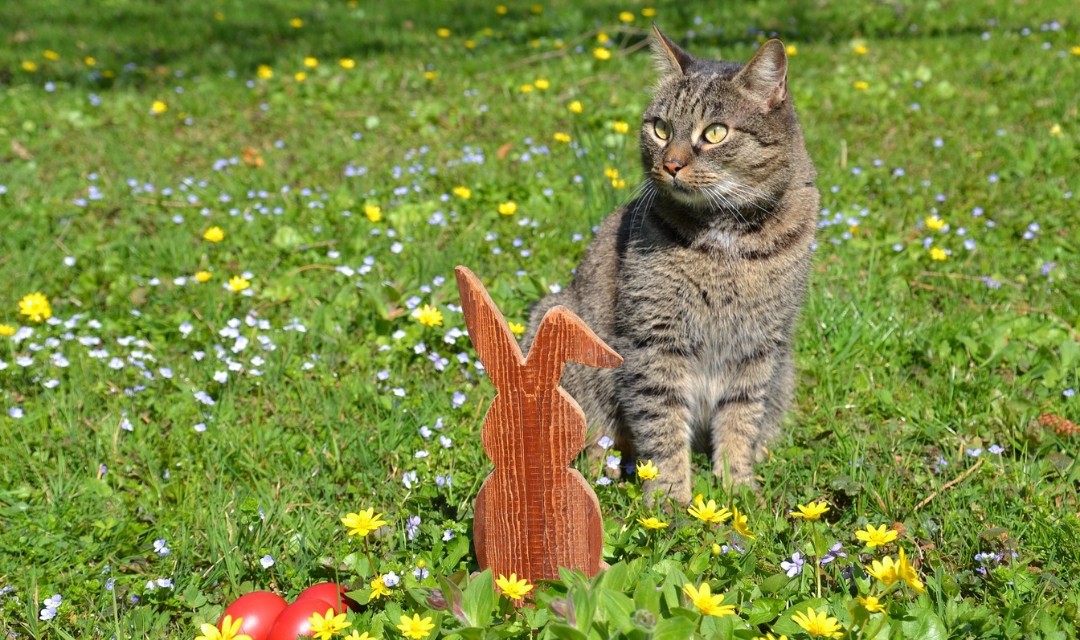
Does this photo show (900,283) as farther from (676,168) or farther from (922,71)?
(922,71)

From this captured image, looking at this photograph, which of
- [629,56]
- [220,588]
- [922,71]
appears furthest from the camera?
[629,56]

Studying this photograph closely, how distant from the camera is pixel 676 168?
9.82ft

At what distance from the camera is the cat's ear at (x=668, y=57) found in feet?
10.6

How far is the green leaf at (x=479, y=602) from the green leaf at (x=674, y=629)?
16.2 inches

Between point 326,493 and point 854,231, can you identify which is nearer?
point 326,493

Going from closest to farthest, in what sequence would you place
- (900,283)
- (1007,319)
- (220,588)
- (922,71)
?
(220,588), (1007,319), (900,283), (922,71)

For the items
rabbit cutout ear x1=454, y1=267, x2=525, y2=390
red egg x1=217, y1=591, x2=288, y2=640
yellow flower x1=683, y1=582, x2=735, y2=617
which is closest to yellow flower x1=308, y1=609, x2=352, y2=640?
red egg x1=217, y1=591, x2=288, y2=640

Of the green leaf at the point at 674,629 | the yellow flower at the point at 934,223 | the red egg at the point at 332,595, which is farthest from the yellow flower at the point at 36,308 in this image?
the yellow flower at the point at 934,223

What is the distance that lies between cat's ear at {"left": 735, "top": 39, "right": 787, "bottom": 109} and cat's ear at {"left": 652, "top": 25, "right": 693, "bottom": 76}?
258 mm

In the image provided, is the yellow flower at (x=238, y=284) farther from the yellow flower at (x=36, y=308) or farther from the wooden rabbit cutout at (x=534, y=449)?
the wooden rabbit cutout at (x=534, y=449)

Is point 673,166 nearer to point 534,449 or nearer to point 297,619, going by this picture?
point 534,449

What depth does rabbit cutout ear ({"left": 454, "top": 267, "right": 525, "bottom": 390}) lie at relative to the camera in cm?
215

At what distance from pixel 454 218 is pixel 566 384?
1.52 m

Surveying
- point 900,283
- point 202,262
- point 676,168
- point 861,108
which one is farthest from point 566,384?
point 861,108
